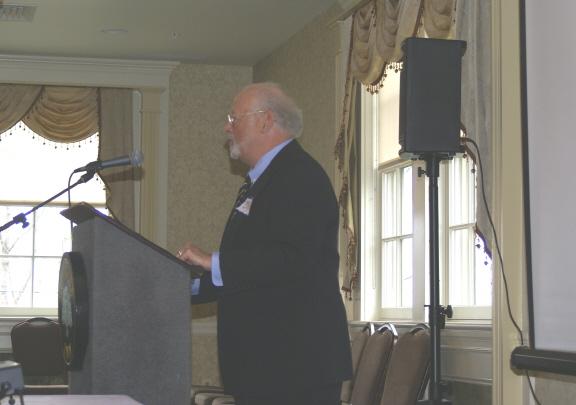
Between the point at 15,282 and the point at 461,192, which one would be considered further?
the point at 15,282

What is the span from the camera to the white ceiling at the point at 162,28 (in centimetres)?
744

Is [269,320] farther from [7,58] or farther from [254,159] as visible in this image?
[7,58]

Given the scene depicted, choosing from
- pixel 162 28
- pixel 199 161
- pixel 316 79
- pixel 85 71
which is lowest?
pixel 199 161

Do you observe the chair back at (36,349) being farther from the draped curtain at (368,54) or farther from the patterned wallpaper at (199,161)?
the draped curtain at (368,54)

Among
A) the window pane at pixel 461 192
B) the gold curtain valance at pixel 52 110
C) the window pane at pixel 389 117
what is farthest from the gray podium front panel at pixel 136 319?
the gold curtain valance at pixel 52 110

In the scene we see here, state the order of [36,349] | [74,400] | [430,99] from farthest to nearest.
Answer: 1. [36,349]
2. [430,99]
3. [74,400]

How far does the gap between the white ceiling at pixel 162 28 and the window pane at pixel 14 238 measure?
4.50 ft

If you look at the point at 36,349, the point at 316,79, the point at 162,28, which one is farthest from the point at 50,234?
the point at 316,79

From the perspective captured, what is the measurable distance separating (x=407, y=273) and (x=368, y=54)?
134cm

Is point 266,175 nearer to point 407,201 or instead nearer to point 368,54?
point 407,201

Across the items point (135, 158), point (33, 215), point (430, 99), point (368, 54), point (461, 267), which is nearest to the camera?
point (135, 158)

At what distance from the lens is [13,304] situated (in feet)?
28.9

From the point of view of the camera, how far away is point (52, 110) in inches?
353

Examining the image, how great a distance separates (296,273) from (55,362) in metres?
5.81
